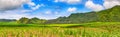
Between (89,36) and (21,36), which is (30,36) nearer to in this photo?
(21,36)

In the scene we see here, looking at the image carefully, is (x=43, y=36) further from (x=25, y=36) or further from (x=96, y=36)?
(x=96, y=36)

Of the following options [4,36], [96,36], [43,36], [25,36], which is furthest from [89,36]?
[4,36]

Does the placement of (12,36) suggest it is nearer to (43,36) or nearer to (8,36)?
(8,36)

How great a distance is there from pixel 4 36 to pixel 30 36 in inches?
71.7

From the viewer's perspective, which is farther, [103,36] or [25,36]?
[103,36]

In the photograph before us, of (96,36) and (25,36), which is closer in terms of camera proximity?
(25,36)

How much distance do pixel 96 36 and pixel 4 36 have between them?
6.84 meters

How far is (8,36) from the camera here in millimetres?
19578

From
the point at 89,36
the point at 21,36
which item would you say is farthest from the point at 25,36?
the point at 89,36

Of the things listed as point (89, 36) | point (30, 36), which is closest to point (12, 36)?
point (30, 36)

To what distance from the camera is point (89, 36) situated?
20.4m

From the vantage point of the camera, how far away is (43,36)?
19594mm

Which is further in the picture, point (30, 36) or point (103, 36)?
point (103, 36)

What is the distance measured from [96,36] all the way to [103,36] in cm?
53
